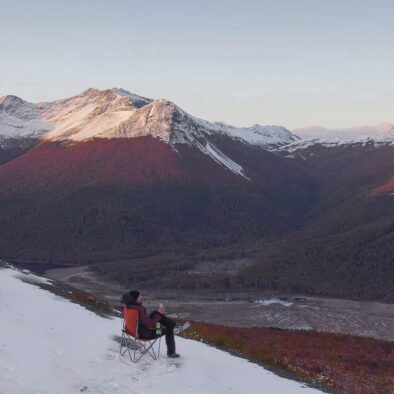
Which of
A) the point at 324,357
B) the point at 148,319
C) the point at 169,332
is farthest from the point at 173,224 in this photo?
the point at 148,319

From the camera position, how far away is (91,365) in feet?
47.5

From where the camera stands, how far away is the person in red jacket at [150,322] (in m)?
15.4

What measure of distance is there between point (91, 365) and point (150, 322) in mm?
1842

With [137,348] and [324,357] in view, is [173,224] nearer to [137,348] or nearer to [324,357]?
[324,357]

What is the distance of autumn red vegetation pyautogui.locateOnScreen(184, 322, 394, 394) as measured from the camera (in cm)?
2066

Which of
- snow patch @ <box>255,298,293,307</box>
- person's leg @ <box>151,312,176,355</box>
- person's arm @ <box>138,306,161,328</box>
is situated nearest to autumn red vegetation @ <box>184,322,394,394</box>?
person's leg @ <box>151,312,176,355</box>

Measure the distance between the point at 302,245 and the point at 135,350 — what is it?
126 meters

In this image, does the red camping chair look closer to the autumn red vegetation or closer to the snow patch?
the autumn red vegetation

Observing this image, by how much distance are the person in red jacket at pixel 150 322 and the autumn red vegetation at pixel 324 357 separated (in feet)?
12.4

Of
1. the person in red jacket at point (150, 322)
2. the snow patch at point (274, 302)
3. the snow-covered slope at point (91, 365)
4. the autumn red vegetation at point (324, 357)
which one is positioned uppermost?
the person in red jacket at point (150, 322)

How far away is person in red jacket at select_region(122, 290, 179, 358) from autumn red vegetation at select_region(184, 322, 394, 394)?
3782 millimetres

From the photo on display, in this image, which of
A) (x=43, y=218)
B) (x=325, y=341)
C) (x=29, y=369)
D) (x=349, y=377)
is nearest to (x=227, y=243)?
(x=43, y=218)

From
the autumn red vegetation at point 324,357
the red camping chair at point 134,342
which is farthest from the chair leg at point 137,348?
the autumn red vegetation at point 324,357

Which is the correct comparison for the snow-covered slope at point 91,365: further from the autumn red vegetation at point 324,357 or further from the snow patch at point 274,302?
the snow patch at point 274,302
